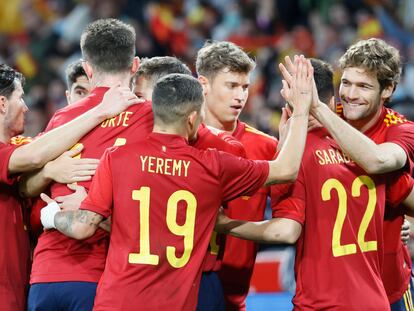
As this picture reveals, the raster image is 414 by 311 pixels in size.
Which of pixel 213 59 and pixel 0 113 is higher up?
pixel 213 59

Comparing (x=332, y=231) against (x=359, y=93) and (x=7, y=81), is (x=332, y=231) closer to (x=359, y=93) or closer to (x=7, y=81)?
(x=359, y=93)

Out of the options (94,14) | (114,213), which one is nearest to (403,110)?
(94,14)

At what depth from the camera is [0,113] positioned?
5387 millimetres

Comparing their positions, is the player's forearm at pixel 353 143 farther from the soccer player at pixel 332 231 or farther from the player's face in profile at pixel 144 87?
the player's face in profile at pixel 144 87

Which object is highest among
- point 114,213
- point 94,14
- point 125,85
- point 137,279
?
point 94,14

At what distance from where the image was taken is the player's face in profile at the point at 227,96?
20.0 feet

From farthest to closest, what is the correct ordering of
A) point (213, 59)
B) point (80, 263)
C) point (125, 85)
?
1. point (213, 59)
2. point (125, 85)
3. point (80, 263)

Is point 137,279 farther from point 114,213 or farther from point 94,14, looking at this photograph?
point 94,14

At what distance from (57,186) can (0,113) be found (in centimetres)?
63

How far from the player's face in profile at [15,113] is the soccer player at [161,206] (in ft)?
2.99

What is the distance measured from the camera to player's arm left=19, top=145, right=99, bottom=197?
4.98 metres

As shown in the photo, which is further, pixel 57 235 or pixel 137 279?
pixel 57 235

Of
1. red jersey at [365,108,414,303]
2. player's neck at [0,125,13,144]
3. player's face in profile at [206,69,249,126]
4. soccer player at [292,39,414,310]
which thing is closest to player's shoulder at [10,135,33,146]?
player's neck at [0,125,13,144]

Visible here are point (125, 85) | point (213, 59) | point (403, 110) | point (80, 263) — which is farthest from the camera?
point (403, 110)
